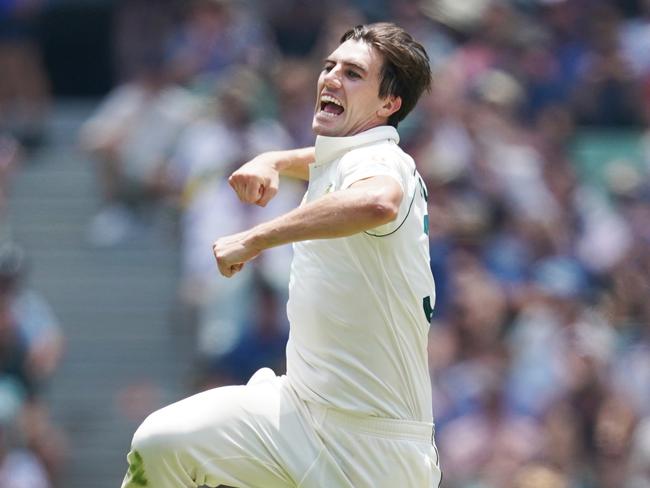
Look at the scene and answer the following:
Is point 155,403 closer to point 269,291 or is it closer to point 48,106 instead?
point 269,291

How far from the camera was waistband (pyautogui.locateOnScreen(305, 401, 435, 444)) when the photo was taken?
5543mm

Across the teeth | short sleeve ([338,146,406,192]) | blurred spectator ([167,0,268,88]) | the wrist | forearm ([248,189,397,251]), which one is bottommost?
blurred spectator ([167,0,268,88])

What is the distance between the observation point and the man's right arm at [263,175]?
5.77 m

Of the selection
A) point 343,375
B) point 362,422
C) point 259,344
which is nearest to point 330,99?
point 343,375

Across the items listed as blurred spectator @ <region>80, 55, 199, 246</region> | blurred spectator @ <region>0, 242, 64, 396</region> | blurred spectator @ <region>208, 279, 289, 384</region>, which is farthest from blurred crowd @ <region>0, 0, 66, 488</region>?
blurred spectator @ <region>208, 279, 289, 384</region>

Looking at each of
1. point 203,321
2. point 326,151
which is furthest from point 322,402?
point 203,321

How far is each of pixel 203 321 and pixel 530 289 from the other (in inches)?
96.6

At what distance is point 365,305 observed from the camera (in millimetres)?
5496

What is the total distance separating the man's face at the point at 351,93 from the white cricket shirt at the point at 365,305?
0.10m

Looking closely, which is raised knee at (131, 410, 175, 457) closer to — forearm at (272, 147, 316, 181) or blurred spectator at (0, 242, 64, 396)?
forearm at (272, 147, 316, 181)

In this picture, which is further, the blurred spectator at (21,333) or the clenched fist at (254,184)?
the blurred spectator at (21,333)

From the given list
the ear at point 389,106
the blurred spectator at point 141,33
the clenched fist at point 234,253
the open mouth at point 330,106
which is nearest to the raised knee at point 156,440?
the clenched fist at point 234,253

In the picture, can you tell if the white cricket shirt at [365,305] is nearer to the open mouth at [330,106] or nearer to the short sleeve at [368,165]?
the short sleeve at [368,165]

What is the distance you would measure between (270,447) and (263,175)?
105 centimetres
